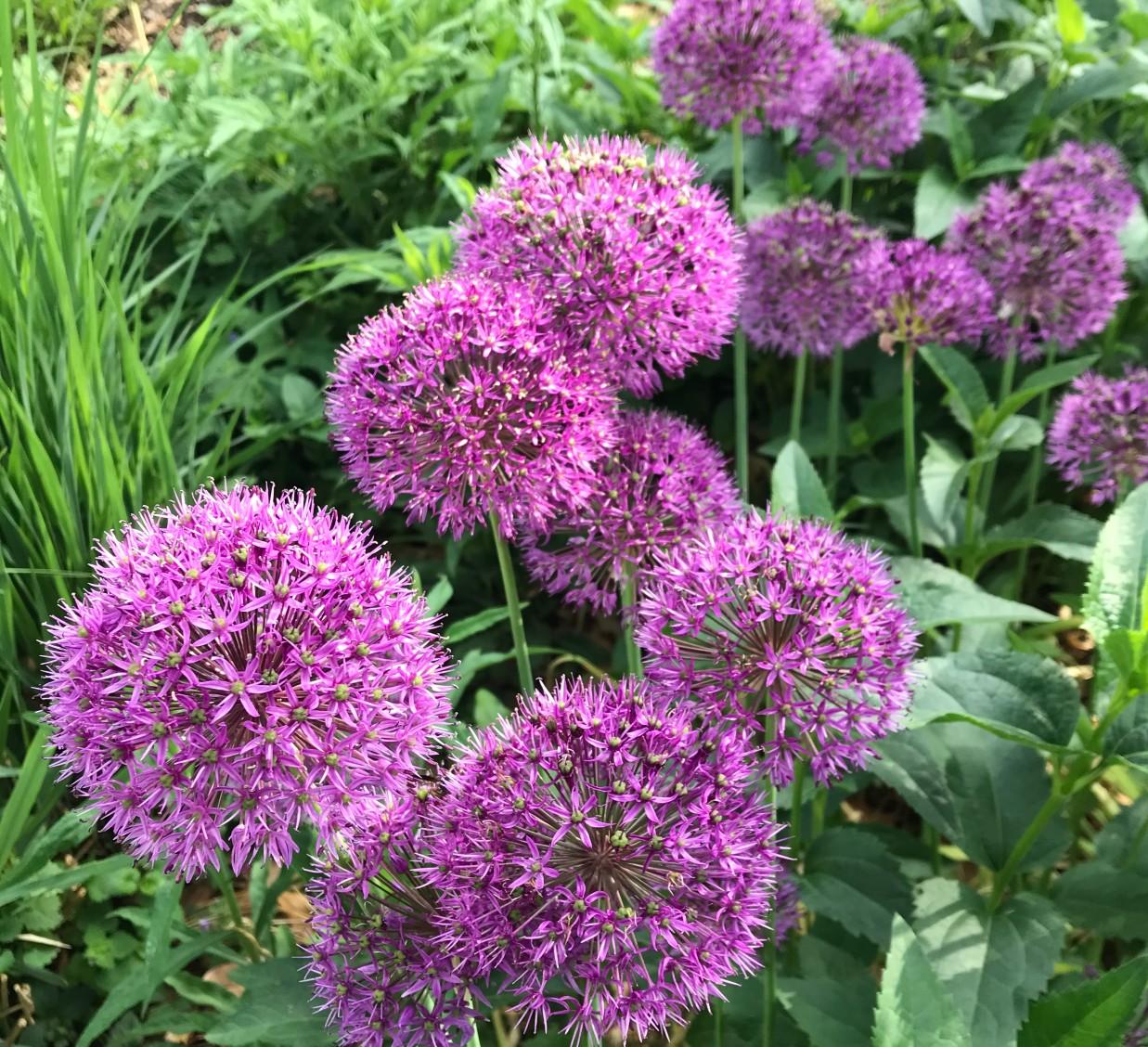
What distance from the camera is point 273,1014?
172 cm

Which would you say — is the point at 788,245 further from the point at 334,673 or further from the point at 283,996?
the point at 283,996

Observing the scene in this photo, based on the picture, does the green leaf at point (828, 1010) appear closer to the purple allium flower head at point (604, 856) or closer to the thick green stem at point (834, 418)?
the purple allium flower head at point (604, 856)

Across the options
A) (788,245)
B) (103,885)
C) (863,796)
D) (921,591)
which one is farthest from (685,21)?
(103,885)

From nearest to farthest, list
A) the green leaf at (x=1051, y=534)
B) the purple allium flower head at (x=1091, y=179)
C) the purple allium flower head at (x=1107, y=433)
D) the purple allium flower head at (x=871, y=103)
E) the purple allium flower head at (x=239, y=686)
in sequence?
the purple allium flower head at (x=239, y=686) → the purple allium flower head at (x=1107, y=433) → the green leaf at (x=1051, y=534) → the purple allium flower head at (x=1091, y=179) → the purple allium flower head at (x=871, y=103)

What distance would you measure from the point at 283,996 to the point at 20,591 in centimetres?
112

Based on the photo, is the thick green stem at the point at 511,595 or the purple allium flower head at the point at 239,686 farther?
the thick green stem at the point at 511,595

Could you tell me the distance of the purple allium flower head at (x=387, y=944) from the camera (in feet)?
Answer: 4.51

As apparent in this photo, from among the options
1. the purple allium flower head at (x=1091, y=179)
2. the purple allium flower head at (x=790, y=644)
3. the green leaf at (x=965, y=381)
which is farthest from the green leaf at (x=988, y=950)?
the purple allium flower head at (x=1091, y=179)

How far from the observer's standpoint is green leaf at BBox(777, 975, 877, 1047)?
1715 mm

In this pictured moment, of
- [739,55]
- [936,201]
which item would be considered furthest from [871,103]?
[739,55]

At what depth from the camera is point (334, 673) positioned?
4.35 ft

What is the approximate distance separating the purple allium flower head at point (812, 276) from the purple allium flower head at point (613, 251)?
663mm

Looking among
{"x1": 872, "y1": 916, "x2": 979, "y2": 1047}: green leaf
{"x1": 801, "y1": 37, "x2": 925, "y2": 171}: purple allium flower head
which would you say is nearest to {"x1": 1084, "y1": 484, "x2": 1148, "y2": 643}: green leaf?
{"x1": 872, "y1": 916, "x2": 979, "y2": 1047}: green leaf

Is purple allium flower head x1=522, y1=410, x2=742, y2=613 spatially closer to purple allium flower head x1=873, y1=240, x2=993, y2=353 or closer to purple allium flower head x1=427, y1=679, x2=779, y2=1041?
purple allium flower head x1=427, y1=679, x2=779, y2=1041
